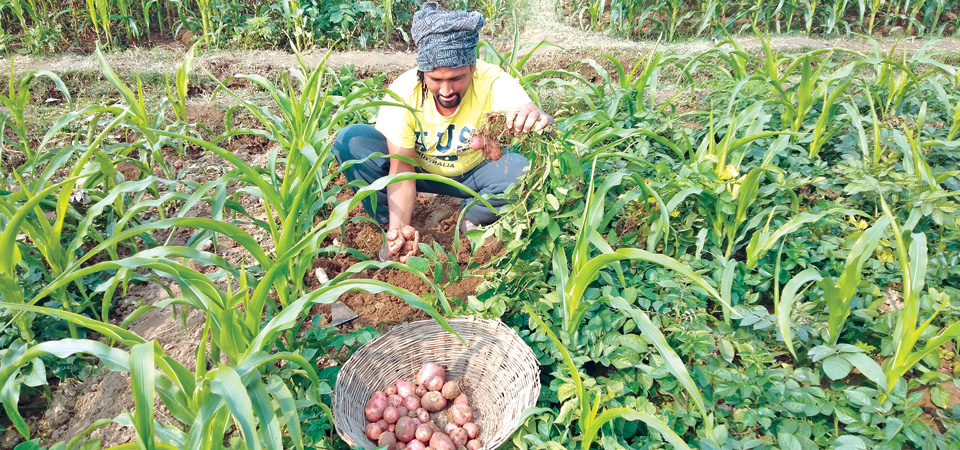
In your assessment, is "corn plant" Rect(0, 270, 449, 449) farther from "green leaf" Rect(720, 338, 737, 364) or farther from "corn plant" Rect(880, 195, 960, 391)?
"corn plant" Rect(880, 195, 960, 391)

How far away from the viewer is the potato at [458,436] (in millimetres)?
1522

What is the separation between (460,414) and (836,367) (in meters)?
0.97

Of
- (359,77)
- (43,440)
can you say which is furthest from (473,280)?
(359,77)

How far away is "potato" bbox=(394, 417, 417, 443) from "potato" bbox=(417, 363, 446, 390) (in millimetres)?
172

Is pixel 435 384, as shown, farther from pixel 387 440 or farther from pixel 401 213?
pixel 401 213

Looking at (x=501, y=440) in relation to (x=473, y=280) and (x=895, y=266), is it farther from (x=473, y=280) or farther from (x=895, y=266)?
(x=895, y=266)

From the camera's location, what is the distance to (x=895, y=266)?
1.85 m

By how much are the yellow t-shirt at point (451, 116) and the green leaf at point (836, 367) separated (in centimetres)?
123

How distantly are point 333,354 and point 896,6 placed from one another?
5.24 metres

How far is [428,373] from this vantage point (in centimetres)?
169

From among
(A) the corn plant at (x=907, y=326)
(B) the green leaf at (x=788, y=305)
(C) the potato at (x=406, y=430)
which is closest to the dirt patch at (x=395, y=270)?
(C) the potato at (x=406, y=430)

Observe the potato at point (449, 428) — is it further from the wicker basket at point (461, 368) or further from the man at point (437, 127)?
the man at point (437, 127)

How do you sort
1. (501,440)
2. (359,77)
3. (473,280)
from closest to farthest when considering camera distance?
(501,440), (473,280), (359,77)

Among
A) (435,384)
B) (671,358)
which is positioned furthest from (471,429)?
(671,358)
